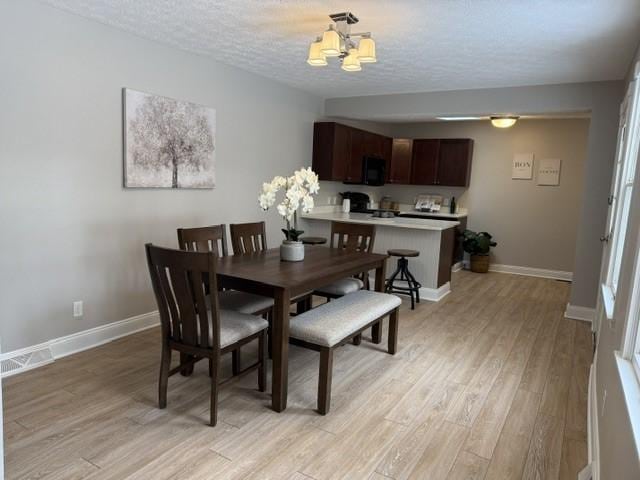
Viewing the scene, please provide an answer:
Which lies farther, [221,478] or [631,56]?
[631,56]

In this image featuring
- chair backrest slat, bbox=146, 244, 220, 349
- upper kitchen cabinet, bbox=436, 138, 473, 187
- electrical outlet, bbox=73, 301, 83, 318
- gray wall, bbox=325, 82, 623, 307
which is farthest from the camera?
upper kitchen cabinet, bbox=436, 138, 473, 187

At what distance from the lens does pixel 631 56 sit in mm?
3328

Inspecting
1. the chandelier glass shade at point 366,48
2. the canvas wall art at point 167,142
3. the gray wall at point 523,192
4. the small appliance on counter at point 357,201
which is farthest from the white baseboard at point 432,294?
the chandelier glass shade at point 366,48

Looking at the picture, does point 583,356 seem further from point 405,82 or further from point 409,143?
point 409,143

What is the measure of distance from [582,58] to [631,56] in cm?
33

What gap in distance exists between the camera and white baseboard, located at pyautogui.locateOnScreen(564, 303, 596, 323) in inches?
175

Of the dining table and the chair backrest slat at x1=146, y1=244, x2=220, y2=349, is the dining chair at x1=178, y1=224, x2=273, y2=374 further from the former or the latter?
the chair backrest slat at x1=146, y1=244, x2=220, y2=349

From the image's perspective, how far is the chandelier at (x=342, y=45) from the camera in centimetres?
260

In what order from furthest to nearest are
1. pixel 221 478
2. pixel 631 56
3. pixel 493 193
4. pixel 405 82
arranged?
pixel 493 193, pixel 405 82, pixel 631 56, pixel 221 478

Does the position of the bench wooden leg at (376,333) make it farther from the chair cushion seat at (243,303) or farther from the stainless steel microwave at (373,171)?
the stainless steel microwave at (373,171)

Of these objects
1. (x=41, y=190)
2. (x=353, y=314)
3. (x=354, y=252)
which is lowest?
(x=353, y=314)

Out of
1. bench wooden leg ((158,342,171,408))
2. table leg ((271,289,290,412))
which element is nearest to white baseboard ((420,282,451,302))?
table leg ((271,289,290,412))

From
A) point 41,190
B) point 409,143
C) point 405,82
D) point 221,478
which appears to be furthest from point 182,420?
point 409,143

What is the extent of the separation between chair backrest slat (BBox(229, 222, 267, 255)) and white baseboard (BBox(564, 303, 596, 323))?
3317mm
